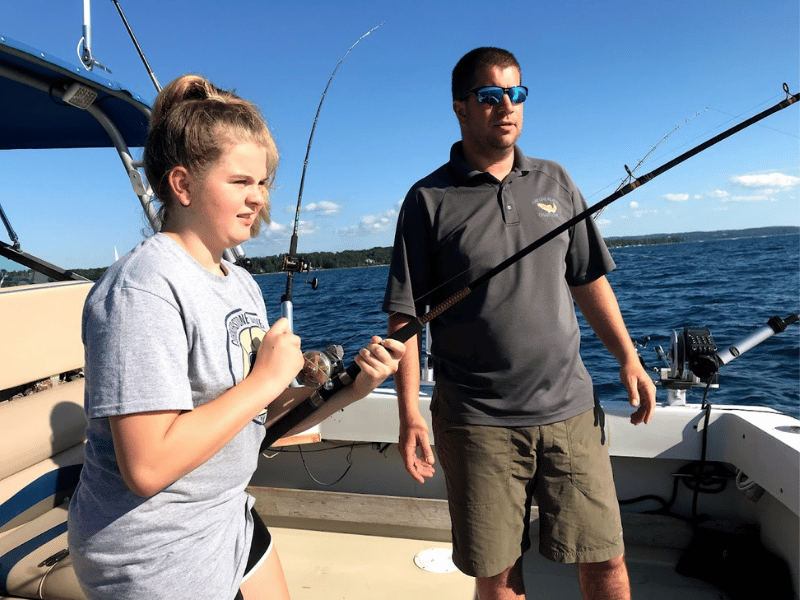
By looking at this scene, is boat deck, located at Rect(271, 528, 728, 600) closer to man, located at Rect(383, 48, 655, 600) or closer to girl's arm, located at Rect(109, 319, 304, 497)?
man, located at Rect(383, 48, 655, 600)

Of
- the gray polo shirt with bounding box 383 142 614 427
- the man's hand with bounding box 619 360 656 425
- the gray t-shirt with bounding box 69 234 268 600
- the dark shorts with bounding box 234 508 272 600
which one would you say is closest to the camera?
the gray t-shirt with bounding box 69 234 268 600

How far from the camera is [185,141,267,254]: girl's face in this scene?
107cm

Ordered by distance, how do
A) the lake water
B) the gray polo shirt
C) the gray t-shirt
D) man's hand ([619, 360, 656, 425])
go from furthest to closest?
the lake water, man's hand ([619, 360, 656, 425]), the gray polo shirt, the gray t-shirt

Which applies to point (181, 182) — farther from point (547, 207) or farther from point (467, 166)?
point (547, 207)

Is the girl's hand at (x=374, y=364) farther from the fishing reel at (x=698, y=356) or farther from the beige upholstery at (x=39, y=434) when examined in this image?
the fishing reel at (x=698, y=356)

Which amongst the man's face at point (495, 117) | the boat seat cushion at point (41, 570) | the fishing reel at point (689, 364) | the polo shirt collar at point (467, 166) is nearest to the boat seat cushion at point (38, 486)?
the boat seat cushion at point (41, 570)

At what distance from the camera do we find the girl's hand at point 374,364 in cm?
142

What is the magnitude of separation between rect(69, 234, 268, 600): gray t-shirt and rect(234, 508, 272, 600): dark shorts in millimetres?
112

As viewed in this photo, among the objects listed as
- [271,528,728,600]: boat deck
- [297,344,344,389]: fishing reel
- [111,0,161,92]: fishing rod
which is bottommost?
[271,528,728,600]: boat deck

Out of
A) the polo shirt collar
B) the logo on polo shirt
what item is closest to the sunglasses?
the polo shirt collar

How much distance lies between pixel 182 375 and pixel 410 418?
1093 mm

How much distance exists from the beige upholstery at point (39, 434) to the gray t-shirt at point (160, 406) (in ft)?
3.23

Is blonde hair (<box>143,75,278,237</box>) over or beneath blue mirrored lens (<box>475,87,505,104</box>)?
beneath

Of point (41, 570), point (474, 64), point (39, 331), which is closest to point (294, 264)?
point (39, 331)
